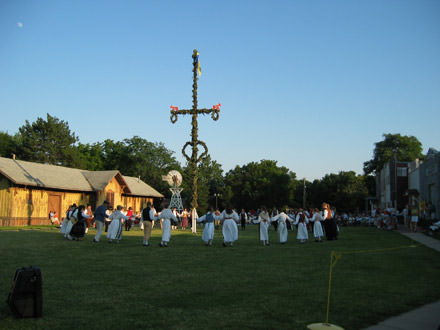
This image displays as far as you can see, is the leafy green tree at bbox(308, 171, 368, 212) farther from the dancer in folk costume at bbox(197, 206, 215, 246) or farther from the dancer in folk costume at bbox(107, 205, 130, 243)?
the dancer in folk costume at bbox(107, 205, 130, 243)

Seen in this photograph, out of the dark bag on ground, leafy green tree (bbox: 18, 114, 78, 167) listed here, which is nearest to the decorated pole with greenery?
the dark bag on ground

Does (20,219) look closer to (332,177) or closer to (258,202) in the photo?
(258,202)

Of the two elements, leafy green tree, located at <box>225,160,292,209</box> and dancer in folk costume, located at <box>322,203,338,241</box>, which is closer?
dancer in folk costume, located at <box>322,203,338,241</box>

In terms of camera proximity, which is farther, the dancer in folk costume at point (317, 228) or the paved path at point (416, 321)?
the dancer in folk costume at point (317, 228)

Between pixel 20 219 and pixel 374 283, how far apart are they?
111 ft

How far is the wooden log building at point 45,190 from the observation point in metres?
35.0

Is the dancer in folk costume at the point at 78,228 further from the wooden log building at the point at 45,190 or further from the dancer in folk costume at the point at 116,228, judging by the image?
the wooden log building at the point at 45,190

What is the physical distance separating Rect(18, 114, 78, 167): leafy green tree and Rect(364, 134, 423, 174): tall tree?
5823 centimetres

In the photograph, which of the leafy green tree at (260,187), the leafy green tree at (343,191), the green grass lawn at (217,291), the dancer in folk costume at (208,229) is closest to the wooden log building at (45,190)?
the dancer in folk costume at (208,229)

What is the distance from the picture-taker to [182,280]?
8.93 metres

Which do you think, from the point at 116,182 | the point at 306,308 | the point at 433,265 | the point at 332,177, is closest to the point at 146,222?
the point at 433,265

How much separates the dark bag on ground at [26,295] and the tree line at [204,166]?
61.4 meters

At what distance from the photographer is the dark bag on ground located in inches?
226

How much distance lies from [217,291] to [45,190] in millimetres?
34866
